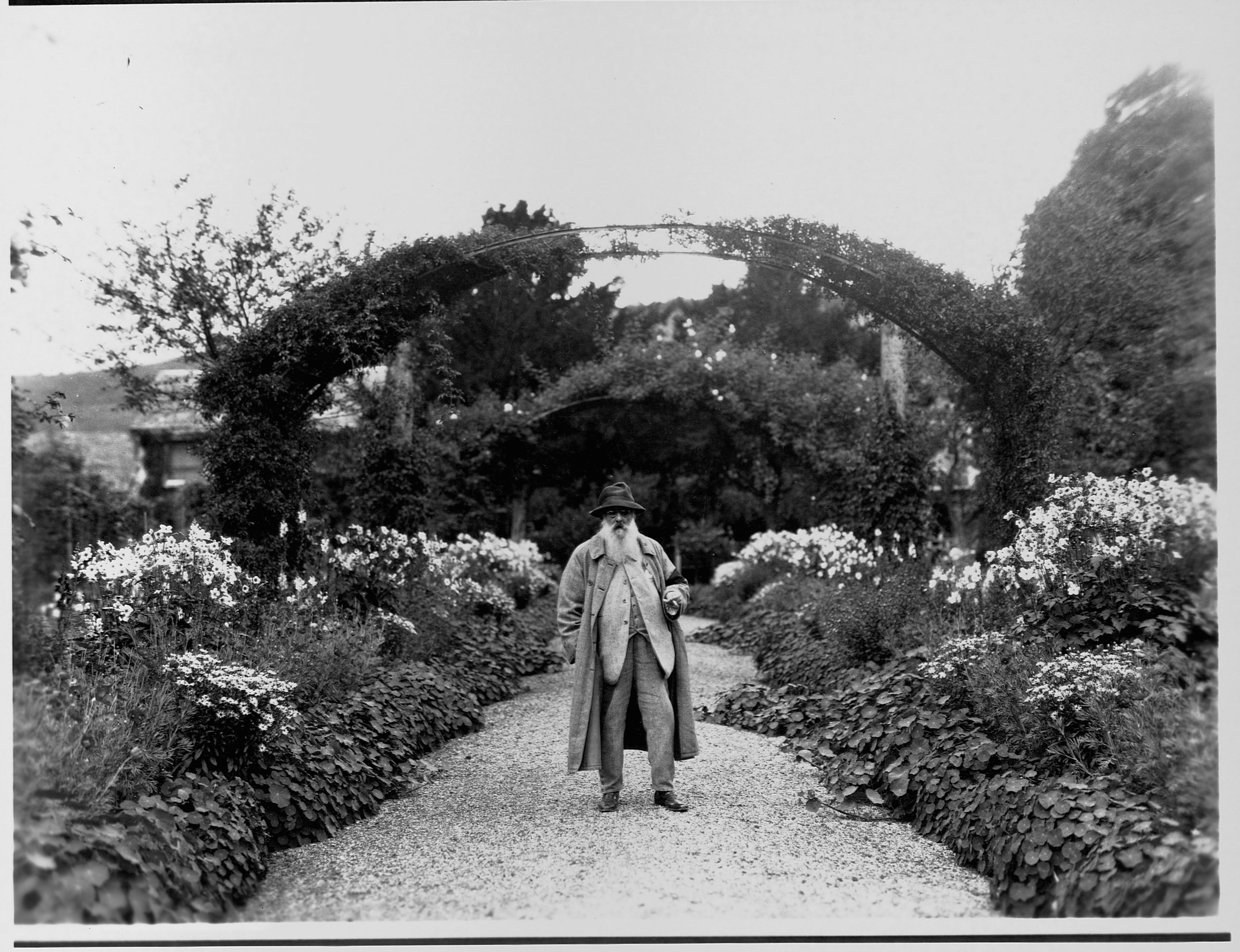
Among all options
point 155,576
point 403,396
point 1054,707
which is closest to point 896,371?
point 403,396

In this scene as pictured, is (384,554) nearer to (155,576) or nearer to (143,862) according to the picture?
(155,576)

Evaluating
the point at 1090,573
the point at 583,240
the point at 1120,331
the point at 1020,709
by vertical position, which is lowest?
the point at 1020,709

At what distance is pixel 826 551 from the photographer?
9.86 meters

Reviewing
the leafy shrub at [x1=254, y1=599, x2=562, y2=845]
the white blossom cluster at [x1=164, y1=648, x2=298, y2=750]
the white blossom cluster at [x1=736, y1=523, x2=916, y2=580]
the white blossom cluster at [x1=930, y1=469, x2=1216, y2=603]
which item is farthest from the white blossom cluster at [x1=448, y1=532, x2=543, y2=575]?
the white blossom cluster at [x1=930, y1=469, x2=1216, y2=603]

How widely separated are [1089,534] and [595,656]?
123 inches

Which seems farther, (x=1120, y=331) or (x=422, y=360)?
(x=422, y=360)

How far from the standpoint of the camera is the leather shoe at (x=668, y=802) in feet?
15.7

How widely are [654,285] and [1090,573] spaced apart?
12.2m

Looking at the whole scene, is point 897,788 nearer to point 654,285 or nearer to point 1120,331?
point 1120,331

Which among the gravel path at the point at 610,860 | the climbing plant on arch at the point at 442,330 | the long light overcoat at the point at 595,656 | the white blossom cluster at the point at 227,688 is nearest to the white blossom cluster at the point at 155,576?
the white blossom cluster at the point at 227,688

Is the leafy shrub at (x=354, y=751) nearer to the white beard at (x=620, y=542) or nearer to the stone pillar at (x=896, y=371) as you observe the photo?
the white beard at (x=620, y=542)

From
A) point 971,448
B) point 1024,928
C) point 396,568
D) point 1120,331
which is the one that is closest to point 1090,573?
point 1024,928

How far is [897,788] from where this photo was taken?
471cm

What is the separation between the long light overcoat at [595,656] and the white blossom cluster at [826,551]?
4.74m
